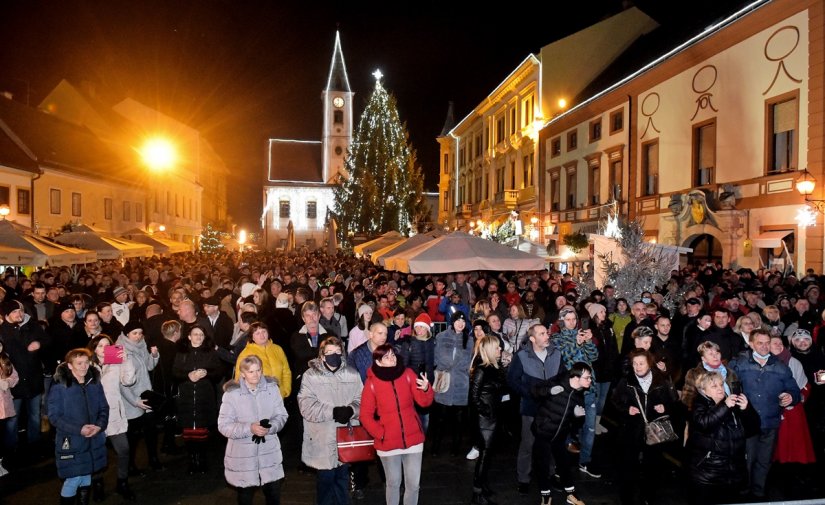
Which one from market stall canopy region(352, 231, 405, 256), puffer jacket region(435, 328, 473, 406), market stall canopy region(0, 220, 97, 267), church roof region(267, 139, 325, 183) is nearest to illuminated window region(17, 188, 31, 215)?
market stall canopy region(352, 231, 405, 256)

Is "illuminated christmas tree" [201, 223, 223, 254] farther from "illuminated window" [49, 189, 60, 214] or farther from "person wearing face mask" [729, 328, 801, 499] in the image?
"person wearing face mask" [729, 328, 801, 499]

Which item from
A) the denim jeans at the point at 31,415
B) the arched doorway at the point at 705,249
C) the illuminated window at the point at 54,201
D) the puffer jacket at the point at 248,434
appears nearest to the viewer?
the puffer jacket at the point at 248,434

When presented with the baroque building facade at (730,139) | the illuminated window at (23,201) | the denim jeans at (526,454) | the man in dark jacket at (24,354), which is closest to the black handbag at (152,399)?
the man in dark jacket at (24,354)

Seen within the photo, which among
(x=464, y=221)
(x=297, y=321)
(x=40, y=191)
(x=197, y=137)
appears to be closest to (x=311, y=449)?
(x=297, y=321)

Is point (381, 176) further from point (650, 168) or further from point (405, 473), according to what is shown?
point (405, 473)

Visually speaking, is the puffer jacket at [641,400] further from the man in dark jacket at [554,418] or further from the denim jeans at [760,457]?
the denim jeans at [760,457]

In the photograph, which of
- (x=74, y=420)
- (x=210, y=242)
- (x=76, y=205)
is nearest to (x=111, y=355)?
(x=74, y=420)

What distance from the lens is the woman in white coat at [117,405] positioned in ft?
21.0

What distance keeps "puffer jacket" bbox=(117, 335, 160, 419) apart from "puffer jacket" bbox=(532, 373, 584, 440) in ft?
13.7

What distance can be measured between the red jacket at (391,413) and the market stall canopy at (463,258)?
6.10 metres

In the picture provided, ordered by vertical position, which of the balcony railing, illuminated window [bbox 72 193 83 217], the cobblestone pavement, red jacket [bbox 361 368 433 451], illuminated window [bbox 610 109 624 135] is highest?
illuminated window [bbox 610 109 624 135]

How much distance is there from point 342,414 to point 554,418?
7.02 ft

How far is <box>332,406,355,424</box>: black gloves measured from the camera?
5301 millimetres

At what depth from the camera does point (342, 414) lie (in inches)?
209
